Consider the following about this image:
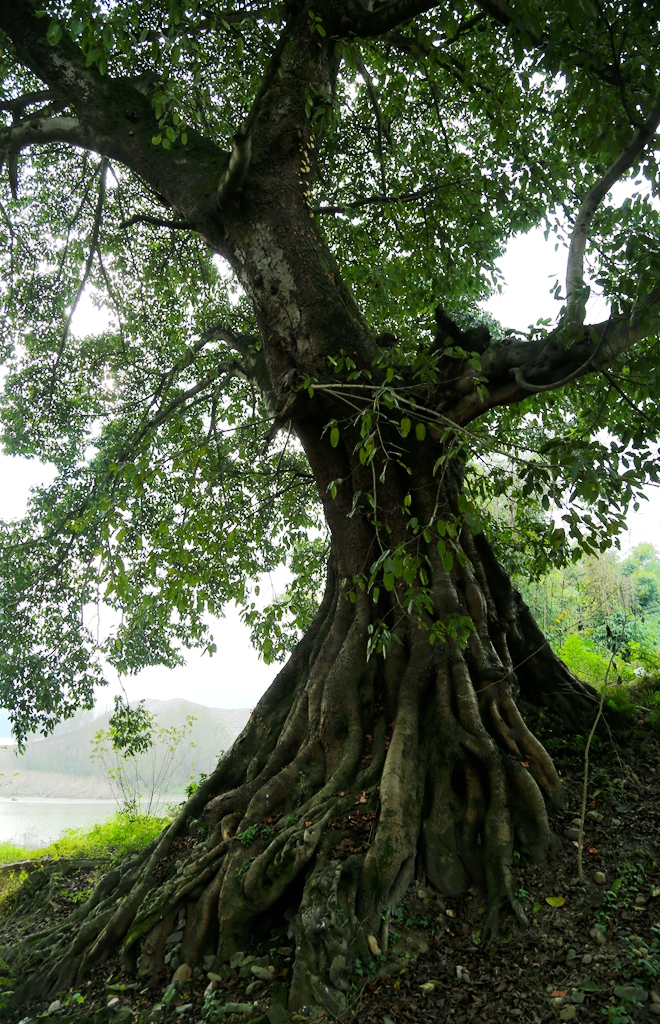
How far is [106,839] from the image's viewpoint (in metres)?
6.39

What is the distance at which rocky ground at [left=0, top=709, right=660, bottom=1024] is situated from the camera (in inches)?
104

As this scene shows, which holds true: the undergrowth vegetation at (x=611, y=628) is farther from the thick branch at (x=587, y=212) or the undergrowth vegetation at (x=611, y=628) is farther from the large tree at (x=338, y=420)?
the thick branch at (x=587, y=212)

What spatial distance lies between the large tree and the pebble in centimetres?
7

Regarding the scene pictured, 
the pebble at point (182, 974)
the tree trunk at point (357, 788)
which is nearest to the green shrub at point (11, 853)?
the tree trunk at point (357, 788)

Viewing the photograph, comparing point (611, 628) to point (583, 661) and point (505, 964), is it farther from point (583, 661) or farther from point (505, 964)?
point (505, 964)

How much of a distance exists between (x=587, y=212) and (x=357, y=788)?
12.8 feet

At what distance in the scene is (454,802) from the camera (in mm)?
3686

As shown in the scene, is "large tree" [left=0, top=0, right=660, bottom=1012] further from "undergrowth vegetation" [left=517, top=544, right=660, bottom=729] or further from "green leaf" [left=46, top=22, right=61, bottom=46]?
"undergrowth vegetation" [left=517, top=544, right=660, bottom=729]

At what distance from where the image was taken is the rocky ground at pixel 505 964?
2.65 metres

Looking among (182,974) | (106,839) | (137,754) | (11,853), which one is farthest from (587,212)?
(11,853)

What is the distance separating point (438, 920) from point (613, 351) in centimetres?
334

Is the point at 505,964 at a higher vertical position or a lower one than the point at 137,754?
lower

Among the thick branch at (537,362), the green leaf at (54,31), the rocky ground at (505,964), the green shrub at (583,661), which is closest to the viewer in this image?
the rocky ground at (505,964)

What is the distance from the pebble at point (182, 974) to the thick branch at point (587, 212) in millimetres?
4181
